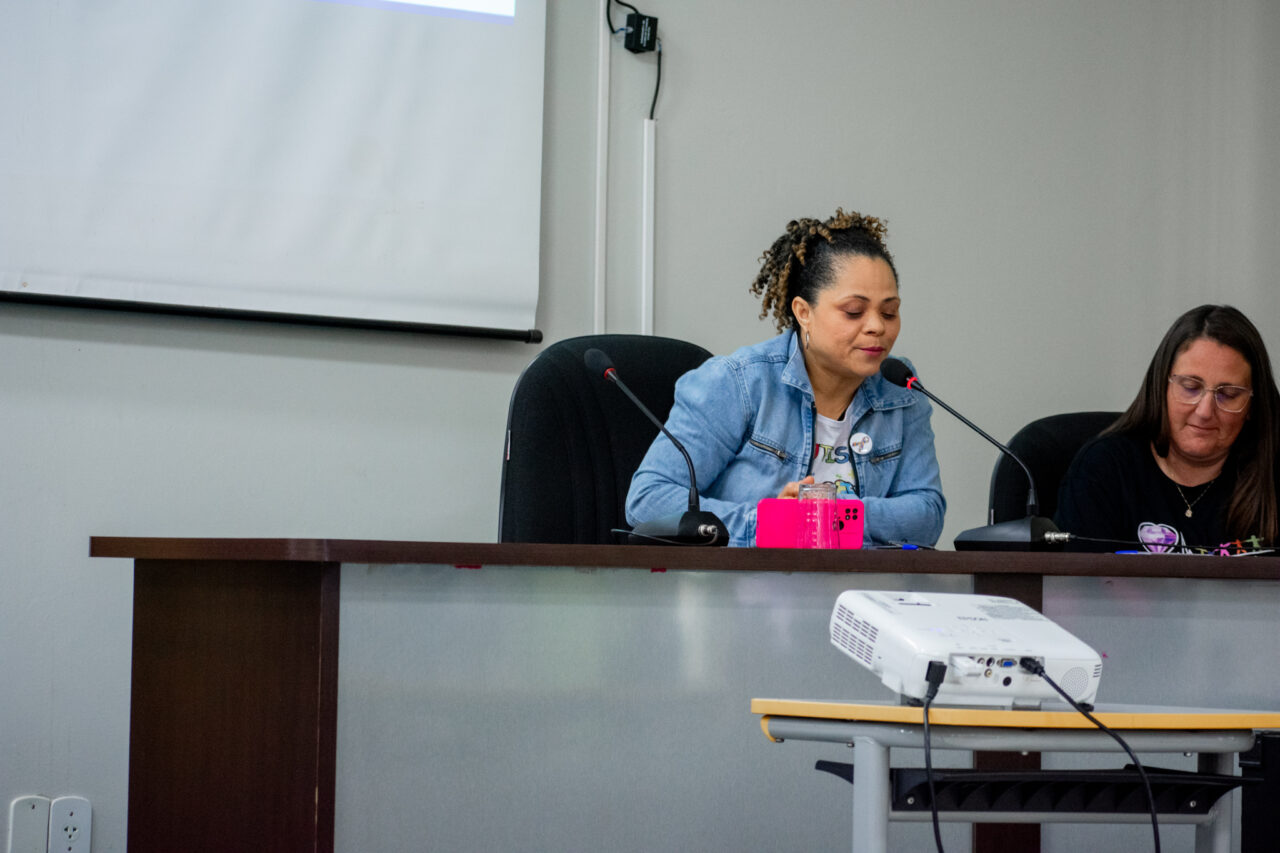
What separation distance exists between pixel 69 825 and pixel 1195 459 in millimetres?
2140

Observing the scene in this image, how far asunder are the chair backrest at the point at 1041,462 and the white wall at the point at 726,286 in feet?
1.62

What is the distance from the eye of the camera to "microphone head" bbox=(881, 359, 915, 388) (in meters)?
1.87

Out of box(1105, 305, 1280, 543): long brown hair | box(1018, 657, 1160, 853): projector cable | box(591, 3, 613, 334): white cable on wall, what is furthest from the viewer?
box(591, 3, 613, 334): white cable on wall

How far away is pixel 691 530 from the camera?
4.63 ft

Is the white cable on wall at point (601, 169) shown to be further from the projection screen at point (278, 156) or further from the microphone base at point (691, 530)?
the microphone base at point (691, 530)

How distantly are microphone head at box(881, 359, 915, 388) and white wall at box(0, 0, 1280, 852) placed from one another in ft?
2.80

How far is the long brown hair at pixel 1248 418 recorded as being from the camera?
6.97 feet

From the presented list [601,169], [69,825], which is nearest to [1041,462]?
[601,169]

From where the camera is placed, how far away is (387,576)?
1.12 meters

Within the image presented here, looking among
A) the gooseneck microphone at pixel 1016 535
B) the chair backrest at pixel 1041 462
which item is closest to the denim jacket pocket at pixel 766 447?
the gooseneck microphone at pixel 1016 535

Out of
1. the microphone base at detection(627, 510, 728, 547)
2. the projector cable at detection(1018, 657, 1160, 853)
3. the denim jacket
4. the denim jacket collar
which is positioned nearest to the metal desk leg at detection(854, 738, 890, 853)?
the projector cable at detection(1018, 657, 1160, 853)

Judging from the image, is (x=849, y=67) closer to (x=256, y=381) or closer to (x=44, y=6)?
(x=256, y=381)

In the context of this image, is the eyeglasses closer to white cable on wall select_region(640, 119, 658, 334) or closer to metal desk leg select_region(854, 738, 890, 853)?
white cable on wall select_region(640, 119, 658, 334)

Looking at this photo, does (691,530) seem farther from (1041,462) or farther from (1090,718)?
(1041,462)
